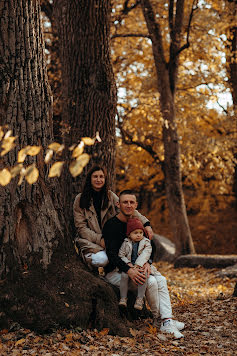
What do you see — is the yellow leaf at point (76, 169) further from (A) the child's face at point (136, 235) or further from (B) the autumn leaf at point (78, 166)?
(A) the child's face at point (136, 235)

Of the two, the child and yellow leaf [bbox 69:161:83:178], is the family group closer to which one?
the child

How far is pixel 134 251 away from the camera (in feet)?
16.8

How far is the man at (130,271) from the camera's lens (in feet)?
16.2

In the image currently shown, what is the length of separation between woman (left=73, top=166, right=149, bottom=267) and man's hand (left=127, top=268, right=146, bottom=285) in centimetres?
40

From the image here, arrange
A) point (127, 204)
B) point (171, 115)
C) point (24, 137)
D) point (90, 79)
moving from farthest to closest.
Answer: point (171, 115) < point (90, 79) < point (127, 204) < point (24, 137)

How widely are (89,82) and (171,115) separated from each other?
5.88 m

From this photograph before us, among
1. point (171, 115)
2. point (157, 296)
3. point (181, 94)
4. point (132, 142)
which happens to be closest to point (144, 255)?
point (157, 296)

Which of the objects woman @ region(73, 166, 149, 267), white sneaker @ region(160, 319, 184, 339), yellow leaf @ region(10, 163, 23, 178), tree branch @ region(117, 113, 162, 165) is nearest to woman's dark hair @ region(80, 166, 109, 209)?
woman @ region(73, 166, 149, 267)

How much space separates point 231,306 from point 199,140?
7.56 meters

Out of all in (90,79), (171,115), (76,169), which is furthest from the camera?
(171,115)

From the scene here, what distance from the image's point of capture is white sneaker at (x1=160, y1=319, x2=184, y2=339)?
4.89m

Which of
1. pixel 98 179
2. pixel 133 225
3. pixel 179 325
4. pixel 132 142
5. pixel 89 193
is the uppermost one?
pixel 132 142

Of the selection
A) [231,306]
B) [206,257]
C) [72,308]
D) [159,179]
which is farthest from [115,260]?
[159,179]

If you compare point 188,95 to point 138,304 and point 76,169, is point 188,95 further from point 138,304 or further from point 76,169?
point 76,169
